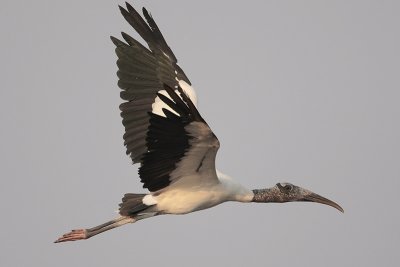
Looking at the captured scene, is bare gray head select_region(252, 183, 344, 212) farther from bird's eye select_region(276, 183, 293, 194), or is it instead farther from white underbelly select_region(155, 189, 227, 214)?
white underbelly select_region(155, 189, 227, 214)

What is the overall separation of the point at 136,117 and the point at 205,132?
314cm

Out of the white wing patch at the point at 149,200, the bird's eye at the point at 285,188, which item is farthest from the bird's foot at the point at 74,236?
the bird's eye at the point at 285,188

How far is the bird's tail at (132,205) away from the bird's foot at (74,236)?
835mm

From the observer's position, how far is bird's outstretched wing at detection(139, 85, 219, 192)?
31.7 ft

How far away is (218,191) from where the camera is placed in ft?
39.4

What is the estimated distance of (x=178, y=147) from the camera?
10.4 metres

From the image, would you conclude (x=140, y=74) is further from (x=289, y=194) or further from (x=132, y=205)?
(x=289, y=194)

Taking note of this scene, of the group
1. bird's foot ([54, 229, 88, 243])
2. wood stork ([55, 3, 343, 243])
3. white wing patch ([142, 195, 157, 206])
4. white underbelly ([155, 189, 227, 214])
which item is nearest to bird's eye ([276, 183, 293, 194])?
wood stork ([55, 3, 343, 243])

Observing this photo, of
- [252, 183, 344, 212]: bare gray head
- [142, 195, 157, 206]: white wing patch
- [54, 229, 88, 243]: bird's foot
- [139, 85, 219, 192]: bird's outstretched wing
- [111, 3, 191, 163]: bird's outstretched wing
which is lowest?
→ [252, 183, 344, 212]: bare gray head

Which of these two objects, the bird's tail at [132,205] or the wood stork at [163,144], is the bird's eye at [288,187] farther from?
the bird's tail at [132,205]

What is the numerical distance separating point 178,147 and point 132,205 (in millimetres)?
2155

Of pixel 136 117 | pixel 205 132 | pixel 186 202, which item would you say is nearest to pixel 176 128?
pixel 205 132

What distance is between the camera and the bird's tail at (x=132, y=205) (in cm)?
1216

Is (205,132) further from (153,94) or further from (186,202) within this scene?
(153,94)
